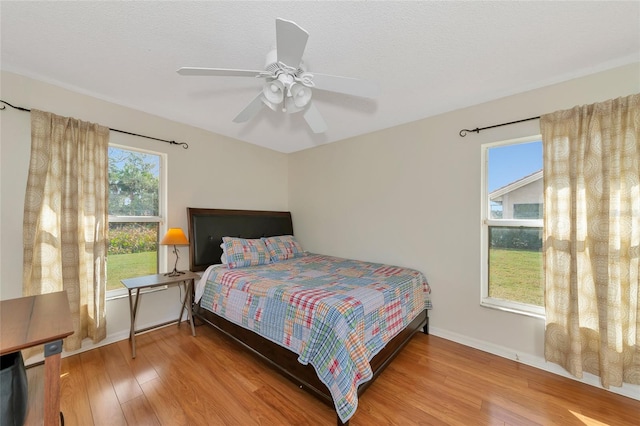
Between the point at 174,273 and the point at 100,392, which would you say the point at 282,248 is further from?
the point at 100,392

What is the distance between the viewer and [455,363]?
221cm

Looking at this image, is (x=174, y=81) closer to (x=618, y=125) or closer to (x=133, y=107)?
(x=133, y=107)

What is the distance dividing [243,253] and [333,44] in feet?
7.74

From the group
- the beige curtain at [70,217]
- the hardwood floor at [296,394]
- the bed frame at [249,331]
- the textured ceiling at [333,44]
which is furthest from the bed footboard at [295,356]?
the textured ceiling at [333,44]

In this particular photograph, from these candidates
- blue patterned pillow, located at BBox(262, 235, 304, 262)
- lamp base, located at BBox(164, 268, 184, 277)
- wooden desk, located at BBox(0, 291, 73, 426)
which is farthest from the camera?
blue patterned pillow, located at BBox(262, 235, 304, 262)

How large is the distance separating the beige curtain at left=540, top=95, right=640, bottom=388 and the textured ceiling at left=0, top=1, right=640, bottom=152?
1.66 ft

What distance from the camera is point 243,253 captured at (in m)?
3.02

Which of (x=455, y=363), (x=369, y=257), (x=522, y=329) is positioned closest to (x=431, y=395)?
(x=455, y=363)

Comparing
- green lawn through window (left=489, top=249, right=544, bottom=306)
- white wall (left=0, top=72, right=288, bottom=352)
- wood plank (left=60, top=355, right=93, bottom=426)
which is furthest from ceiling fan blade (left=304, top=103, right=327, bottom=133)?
wood plank (left=60, top=355, right=93, bottom=426)

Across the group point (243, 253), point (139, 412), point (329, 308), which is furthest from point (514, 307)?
point (139, 412)

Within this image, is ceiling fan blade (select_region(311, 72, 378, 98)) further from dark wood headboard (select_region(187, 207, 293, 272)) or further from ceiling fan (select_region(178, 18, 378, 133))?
dark wood headboard (select_region(187, 207, 293, 272))

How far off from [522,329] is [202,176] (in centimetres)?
390

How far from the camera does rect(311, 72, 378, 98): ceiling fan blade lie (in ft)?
5.15

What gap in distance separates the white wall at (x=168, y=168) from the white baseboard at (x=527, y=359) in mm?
3080
